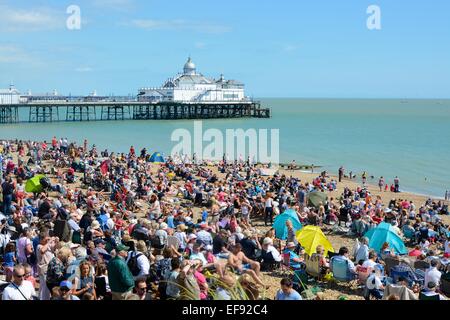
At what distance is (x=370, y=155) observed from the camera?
142 feet

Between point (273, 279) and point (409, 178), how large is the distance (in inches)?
991

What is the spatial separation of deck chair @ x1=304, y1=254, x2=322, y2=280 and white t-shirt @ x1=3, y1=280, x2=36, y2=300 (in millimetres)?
4529

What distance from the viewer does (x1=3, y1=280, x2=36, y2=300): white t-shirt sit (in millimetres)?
5039

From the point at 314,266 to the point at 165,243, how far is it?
244 centimetres

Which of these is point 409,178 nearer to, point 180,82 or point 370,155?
point 370,155

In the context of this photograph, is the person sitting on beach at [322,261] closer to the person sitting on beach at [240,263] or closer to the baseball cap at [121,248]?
the person sitting on beach at [240,263]

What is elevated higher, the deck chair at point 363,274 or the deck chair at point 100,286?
the deck chair at point 100,286

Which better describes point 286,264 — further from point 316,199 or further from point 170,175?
point 170,175

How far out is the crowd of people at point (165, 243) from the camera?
587 centimetres

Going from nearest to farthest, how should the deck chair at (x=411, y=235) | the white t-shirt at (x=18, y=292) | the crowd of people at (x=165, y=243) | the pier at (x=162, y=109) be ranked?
the white t-shirt at (x=18, y=292)
the crowd of people at (x=165, y=243)
the deck chair at (x=411, y=235)
the pier at (x=162, y=109)

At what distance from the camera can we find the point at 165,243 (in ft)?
28.6

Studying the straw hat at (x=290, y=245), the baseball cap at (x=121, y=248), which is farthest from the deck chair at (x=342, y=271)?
the baseball cap at (x=121, y=248)
